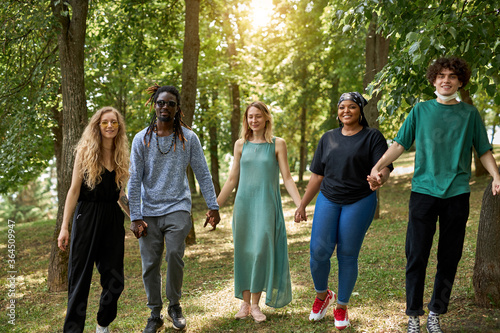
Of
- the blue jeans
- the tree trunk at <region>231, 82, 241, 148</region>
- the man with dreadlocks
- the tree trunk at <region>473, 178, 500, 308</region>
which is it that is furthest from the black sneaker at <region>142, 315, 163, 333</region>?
the tree trunk at <region>231, 82, 241, 148</region>

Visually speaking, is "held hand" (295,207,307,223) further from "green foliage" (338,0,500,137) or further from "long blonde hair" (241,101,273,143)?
"green foliage" (338,0,500,137)

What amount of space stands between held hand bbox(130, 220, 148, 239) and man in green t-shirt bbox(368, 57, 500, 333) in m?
2.17

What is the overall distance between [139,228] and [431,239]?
106 inches

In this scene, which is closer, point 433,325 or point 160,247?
point 433,325

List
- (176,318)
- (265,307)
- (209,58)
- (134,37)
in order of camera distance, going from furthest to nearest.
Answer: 1. (209,58)
2. (134,37)
3. (265,307)
4. (176,318)

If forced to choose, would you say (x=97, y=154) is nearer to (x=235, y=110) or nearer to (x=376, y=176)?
(x=376, y=176)

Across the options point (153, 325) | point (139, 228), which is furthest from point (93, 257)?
point (153, 325)

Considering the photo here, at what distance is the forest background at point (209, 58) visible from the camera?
4.47 meters

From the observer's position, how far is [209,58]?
56.1 feet

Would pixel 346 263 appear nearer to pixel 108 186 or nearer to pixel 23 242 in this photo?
pixel 108 186

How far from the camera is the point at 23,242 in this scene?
47.5ft

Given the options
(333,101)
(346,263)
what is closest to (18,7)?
(346,263)

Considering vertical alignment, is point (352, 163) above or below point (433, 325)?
above

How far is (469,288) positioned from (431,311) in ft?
4.58
